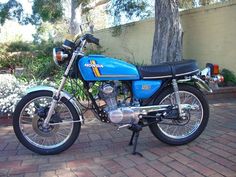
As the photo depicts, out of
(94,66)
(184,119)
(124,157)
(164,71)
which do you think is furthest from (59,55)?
(184,119)

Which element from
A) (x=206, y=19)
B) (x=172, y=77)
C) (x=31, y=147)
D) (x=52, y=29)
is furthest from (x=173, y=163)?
(x=52, y=29)

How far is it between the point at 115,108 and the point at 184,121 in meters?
0.87

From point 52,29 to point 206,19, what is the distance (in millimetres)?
17740

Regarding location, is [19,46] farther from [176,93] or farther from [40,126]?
[176,93]

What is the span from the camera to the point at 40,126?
4242 mm

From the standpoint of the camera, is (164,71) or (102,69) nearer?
(102,69)

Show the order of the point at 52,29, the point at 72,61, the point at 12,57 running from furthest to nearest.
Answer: the point at 52,29
the point at 12,57
the point at 72,61

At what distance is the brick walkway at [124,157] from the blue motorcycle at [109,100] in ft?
0.50

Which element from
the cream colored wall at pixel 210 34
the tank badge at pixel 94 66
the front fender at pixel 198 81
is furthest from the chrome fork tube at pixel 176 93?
the cream colored wall at pixel 210 34

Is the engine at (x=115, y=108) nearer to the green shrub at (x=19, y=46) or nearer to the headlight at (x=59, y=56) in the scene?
the headlight at (x=59, y=56)

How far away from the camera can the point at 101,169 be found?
374cm

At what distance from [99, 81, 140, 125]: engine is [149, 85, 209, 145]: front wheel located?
30cm

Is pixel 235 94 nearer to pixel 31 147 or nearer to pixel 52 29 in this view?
pixel 31 147

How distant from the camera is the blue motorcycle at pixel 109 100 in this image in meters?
4.13
